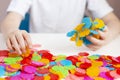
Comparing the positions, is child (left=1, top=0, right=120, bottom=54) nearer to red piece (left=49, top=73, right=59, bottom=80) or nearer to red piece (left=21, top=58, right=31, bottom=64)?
red piece (left=21, top=58, right=31, bottom=64)

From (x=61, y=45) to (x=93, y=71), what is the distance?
22 centimetres

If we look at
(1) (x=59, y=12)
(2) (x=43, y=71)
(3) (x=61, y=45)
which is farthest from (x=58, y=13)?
(2) (x=43, y=71)

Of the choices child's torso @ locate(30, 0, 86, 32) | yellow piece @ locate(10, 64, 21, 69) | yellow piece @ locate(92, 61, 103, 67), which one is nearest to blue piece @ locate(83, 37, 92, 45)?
yellow piece @ locate(92, 61, 103, 67)

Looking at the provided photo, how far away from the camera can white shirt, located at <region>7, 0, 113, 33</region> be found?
3.52ft

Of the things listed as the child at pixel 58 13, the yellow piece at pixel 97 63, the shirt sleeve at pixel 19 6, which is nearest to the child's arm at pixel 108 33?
the child at pixel 58 13

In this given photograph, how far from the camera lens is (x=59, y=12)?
3.63 feet

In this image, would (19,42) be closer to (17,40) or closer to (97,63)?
(17,40)

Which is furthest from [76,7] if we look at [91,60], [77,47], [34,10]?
[91,60]

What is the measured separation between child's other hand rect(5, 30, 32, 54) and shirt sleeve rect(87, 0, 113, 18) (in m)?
0.45

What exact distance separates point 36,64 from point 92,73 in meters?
0.15

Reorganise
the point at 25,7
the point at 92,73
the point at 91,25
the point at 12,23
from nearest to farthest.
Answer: the point at 92,73, the point at 91,25, the point at 12,23, the point at 25,7

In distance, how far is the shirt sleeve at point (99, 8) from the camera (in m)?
1.07

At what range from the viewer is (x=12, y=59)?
704 millimetres

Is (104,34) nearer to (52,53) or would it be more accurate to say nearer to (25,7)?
(52,53)
